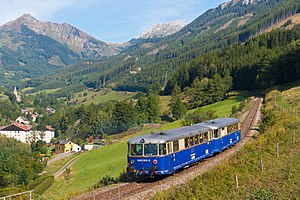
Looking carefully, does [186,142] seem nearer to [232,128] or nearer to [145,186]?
[145,186]

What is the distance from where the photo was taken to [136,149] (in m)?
28.3

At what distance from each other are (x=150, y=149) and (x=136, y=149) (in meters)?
1.30

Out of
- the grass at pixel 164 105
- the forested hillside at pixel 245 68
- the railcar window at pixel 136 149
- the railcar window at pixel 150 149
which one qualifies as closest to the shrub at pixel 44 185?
the railcar window at pixel 136 149

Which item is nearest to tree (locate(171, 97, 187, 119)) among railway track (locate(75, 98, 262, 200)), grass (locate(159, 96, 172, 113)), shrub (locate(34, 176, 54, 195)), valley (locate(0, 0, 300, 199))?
valley (locate(0, 0, 300, 199))

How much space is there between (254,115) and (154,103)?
62.6 metres

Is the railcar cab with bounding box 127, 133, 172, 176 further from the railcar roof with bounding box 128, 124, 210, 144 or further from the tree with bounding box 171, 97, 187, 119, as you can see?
the tree with bounding box 171, 97, 187, 119

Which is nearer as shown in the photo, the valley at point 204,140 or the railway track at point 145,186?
the valley at point 204,140

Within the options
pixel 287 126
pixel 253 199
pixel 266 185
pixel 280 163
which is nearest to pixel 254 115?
pixel 287 126

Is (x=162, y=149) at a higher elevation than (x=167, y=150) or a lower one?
higher

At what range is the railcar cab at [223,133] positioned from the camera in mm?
36875

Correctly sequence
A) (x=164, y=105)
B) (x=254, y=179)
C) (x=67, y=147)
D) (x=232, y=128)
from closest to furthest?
(x=254, y=179)
(x=232, y=128)
(x=67, y=147)
(x=164, y=105)

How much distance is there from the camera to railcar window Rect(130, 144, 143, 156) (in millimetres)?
28031

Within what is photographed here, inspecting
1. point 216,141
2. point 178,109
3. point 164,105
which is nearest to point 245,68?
point 178,109

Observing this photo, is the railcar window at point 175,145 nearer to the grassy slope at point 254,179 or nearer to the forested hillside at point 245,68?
the grassy slope at point 254,179
